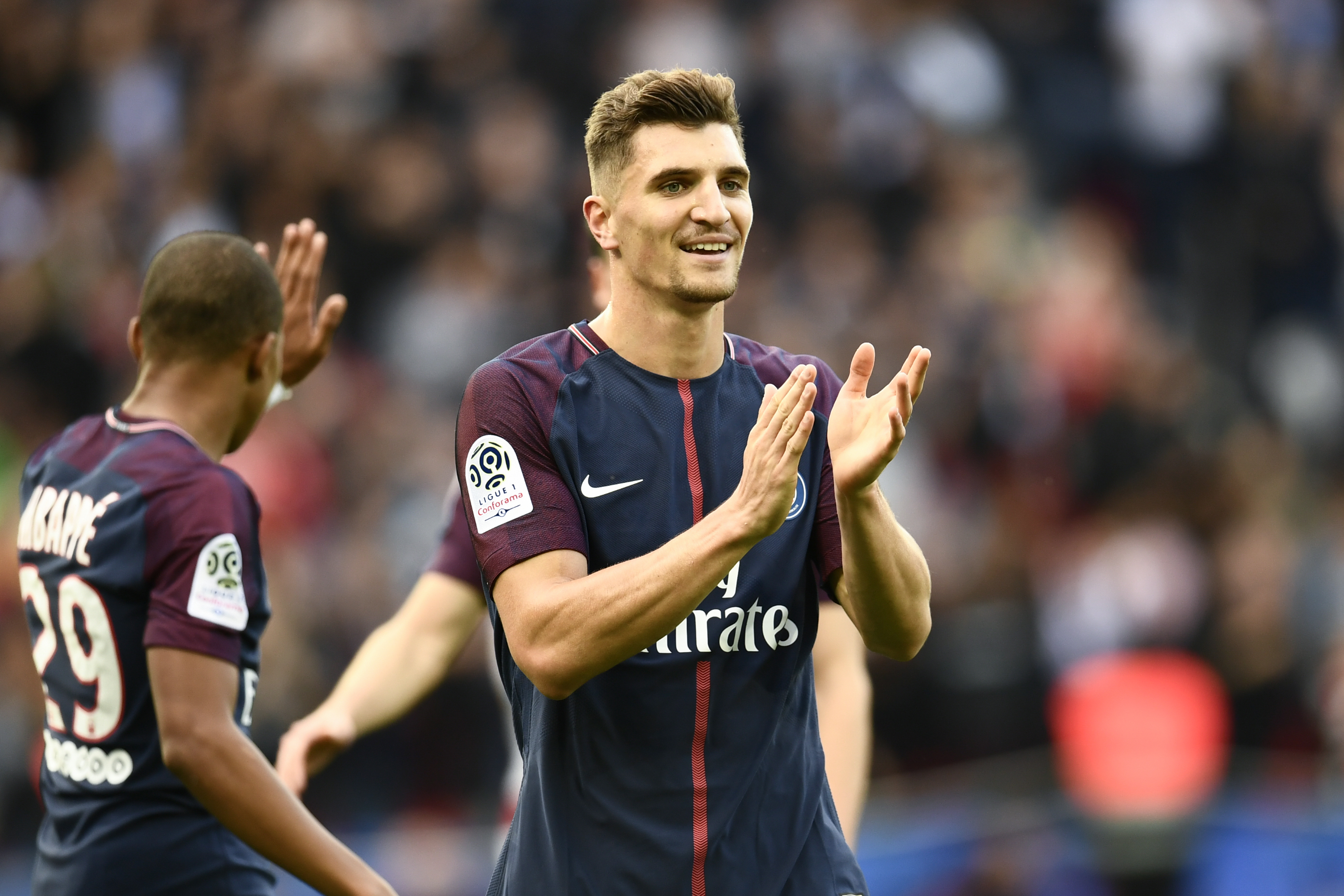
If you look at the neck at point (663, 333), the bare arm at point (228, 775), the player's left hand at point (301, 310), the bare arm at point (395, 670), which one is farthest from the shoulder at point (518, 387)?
the bare arm at point (395, 670)

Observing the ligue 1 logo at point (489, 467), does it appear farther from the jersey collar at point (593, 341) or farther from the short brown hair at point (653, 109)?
the short brown hair at point (653, 109)

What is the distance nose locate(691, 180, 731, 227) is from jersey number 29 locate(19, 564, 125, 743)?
165 centimetres

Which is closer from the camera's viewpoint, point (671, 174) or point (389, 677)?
point (671, 174)

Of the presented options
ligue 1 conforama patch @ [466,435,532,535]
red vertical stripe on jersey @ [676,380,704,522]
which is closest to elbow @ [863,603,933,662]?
red vertical stripe on jersey @ [676,380,704,522]

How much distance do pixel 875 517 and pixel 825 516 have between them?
372mm

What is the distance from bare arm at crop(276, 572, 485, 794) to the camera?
4898 millimetres

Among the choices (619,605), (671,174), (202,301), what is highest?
(671,174)

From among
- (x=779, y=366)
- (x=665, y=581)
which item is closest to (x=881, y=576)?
(x=665, y=581)

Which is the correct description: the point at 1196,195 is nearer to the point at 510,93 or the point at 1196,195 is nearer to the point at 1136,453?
the point at 1136,453

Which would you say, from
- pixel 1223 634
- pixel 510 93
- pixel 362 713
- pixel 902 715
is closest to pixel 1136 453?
pixel 1223 634

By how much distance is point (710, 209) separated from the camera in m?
4.05

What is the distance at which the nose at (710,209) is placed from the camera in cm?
404

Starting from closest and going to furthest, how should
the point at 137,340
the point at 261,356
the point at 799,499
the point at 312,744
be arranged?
1. the point at 799,499
2. the point at 261,356
3. the point at 137,340
4. the point at 312,744

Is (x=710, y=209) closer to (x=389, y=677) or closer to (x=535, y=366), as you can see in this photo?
(x=535, y=366)
